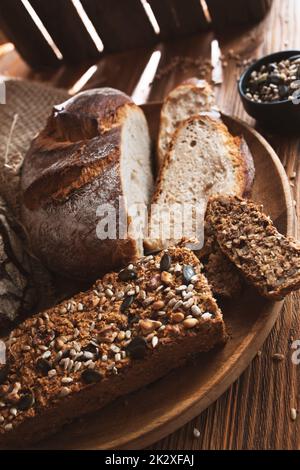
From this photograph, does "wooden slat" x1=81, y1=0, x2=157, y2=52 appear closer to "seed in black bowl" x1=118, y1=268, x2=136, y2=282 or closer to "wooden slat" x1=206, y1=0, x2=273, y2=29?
"wooden slat" x1=206, y1=0, x2=273, y2=29

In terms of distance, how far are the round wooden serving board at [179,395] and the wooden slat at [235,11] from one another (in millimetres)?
2511

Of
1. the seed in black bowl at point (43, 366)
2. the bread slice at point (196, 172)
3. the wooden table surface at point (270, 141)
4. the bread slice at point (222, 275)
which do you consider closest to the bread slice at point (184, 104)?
the bread slice at point (196, 172)

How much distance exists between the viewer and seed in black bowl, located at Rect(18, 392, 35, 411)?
1.99 m

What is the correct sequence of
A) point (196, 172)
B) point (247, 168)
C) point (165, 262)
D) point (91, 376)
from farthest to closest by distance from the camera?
1. point (196, 172)
2. point (247, 168)
3. point (165, 262)
4. point (91, 376)

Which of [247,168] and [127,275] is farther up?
[127,275]

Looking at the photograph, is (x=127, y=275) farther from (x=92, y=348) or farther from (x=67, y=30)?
(x=67, y=30)

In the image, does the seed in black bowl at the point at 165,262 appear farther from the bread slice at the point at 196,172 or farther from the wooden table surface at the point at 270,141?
the wooden table surface at the point at 270,141

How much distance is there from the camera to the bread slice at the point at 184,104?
10.0 ft

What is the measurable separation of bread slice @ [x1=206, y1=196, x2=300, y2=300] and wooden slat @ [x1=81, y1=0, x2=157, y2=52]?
89.6 inches

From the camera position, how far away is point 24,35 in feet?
13.8

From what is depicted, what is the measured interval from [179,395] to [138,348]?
10.3 inches

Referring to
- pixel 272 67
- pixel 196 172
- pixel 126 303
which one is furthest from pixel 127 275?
pixel 272 67

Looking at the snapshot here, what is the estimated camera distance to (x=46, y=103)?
346cm

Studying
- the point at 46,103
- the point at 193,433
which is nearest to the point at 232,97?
the point at 46,103
